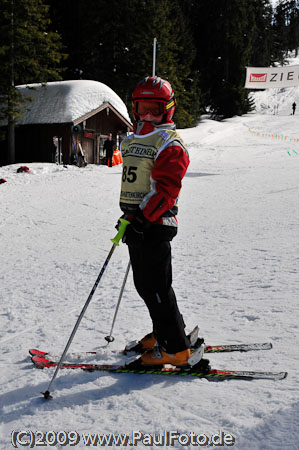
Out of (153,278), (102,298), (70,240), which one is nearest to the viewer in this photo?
(153,278)

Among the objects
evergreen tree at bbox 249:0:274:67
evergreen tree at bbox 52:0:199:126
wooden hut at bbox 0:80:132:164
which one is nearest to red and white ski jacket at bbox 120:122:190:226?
wooden hut at bbox 0:80:132:164

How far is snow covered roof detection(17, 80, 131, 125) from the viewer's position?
73.2 ft

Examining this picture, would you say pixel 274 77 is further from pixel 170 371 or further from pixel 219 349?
pixel 170 371

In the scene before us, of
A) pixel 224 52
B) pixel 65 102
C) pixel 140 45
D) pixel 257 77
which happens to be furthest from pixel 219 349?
pixel 224 52

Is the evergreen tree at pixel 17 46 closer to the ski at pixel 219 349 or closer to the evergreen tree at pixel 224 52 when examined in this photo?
the ski at pixel 219 349

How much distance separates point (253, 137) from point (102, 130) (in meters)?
13.4

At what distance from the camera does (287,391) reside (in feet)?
8.05

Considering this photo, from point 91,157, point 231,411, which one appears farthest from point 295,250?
point 91,157

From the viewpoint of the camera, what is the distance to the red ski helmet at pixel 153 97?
2684 mm

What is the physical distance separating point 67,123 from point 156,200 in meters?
20.5

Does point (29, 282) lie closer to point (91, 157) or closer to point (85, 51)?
point (91, 157)

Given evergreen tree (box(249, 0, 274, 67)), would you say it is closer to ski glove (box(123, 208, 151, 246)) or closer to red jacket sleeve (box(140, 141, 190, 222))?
red jacket sleeve (box(140, 141, 190, 222))

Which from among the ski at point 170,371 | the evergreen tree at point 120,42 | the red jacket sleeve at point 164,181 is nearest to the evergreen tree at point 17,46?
the evergreen tree at point 120,42

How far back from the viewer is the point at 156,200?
2537 millimetres
